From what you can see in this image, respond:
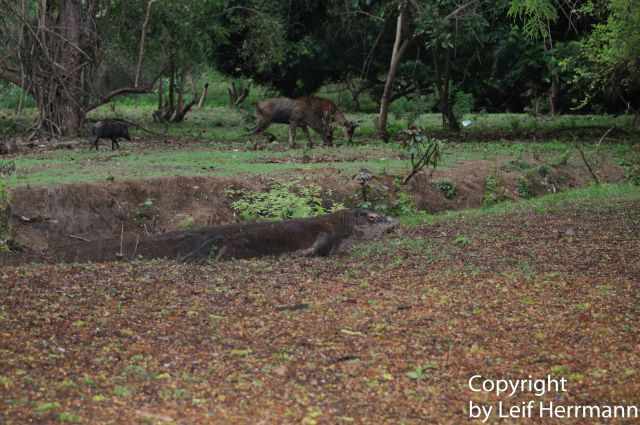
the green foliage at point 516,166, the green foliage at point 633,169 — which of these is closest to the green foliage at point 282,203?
the green foliage at point 516,166

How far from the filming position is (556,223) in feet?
34.6

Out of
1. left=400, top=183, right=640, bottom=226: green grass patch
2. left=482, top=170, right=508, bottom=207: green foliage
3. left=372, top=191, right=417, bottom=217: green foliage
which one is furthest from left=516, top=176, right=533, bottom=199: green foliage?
left=372, top=191, right=417, bottom=217: green foliage

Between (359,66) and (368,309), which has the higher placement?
(359,66)

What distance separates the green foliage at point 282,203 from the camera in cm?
1159

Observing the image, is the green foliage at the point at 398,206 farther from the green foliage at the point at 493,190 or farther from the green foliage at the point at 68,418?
the green foliage at the point at 68,418

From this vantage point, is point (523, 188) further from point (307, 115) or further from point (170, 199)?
point (307, 115)

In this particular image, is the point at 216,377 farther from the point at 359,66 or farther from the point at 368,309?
the point at 359,66

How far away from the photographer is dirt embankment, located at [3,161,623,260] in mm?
10969

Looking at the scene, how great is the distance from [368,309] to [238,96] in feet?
76.8

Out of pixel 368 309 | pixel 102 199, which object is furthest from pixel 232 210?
pixel 368 309

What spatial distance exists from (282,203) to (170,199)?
1.42 metres

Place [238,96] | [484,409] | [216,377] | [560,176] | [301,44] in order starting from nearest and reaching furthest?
[484,409] → [216,377] → [560,176] → [301,44] → [238,96]

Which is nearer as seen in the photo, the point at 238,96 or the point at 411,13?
the point at 411,13

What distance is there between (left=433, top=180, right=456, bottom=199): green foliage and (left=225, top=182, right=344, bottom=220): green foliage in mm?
1858
